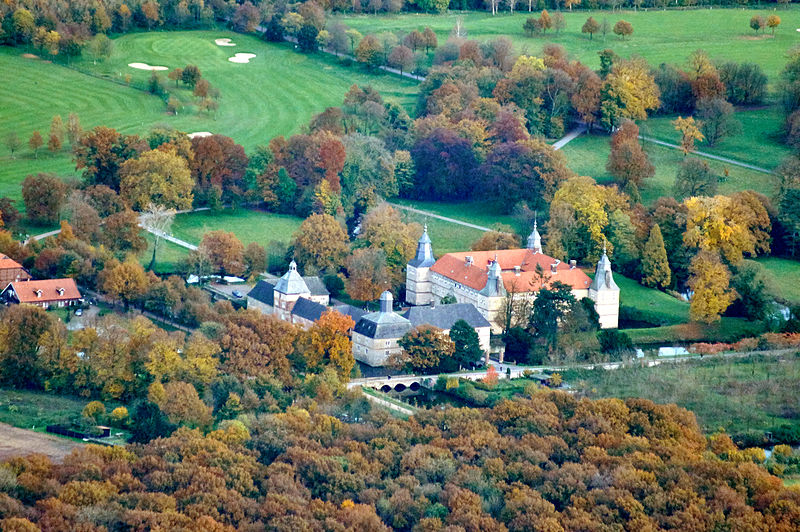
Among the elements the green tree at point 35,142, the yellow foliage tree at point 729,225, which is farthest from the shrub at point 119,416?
the green tree at point 35,142

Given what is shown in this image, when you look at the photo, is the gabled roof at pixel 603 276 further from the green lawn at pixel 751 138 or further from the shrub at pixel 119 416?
the shrub at pixel 119 416

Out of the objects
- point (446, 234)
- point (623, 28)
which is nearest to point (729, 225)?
point (446, 234)

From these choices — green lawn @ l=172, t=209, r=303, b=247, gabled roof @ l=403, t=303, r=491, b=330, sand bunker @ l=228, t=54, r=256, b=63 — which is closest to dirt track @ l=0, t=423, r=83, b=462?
gabled roof @ l=403, t=303, r=491, b=330

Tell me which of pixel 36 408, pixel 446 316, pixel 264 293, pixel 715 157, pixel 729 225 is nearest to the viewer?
pixel 36 408

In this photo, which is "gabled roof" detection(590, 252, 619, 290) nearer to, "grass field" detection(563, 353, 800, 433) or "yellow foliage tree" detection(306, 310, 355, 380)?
"grass field" detection(563, 353, 800, 433)

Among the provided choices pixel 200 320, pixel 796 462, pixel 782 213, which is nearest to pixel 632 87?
pixel 782 213

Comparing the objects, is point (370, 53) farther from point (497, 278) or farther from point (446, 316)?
point (446, 316)
